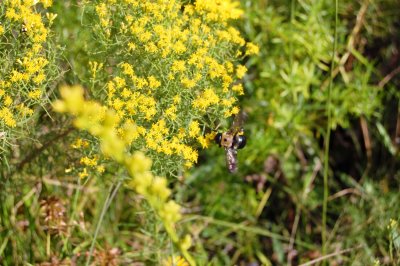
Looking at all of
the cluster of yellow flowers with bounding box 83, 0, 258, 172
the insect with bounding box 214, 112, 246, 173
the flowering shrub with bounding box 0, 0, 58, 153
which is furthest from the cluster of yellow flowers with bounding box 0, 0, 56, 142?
the insect with bounding box 214, 112, 246, 173

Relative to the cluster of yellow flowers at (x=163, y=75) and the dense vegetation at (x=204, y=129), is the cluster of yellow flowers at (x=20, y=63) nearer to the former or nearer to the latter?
the dense vegetation at (x=204, y=129)

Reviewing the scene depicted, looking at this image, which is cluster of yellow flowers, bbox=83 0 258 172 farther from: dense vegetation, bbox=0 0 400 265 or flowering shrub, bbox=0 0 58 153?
flowering shrub, bbox=0 0 58 153

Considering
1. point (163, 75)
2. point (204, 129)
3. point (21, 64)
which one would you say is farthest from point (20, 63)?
point (204, 129)

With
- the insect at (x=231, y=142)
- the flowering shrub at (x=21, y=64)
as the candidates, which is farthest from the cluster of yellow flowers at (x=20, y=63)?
the insect at (x=231, y=142)

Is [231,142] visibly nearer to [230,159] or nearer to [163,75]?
[230,159]

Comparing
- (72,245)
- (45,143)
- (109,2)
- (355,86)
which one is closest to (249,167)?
(355,86)

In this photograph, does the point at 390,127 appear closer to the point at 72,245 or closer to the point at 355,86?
the point at 355,86
